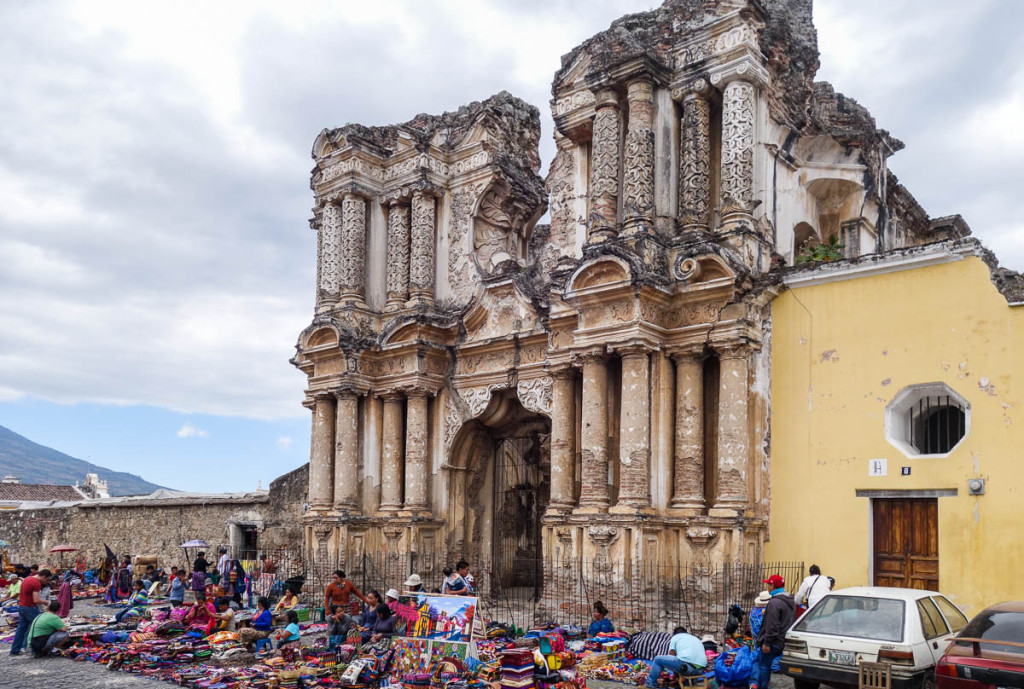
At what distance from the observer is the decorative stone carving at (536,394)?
16266mm

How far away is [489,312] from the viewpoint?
57.5ft

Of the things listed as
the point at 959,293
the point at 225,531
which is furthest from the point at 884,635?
the point at 225,531

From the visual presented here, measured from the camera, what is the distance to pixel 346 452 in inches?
725

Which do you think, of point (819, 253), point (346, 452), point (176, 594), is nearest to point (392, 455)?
point (346, 452)

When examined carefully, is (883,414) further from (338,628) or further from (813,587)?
(338,628)

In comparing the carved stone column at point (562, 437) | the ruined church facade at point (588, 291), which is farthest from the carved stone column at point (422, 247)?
the carved stone column at point (562, 437)

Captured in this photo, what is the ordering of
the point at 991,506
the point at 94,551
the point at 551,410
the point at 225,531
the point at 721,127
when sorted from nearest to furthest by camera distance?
the point at 991,506, the point at 721,127, the point at 551,410, the point at 225,531, the point at 94,551

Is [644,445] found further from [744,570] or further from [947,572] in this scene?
[947,572]

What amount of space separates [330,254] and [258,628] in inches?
333

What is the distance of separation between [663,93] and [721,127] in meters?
1.13

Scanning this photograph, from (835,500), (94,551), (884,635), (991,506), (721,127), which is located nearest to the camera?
Result: (884,635)

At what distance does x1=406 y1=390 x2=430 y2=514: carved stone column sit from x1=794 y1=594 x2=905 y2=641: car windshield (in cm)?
956

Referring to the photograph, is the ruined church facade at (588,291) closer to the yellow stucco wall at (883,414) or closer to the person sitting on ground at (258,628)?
the yellow stucco wall at (883,414)

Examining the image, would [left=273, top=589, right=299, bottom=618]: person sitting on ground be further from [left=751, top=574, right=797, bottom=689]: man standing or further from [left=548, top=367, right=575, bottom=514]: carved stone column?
[left=751, top=574, right=797, bottom=689]: man standing
